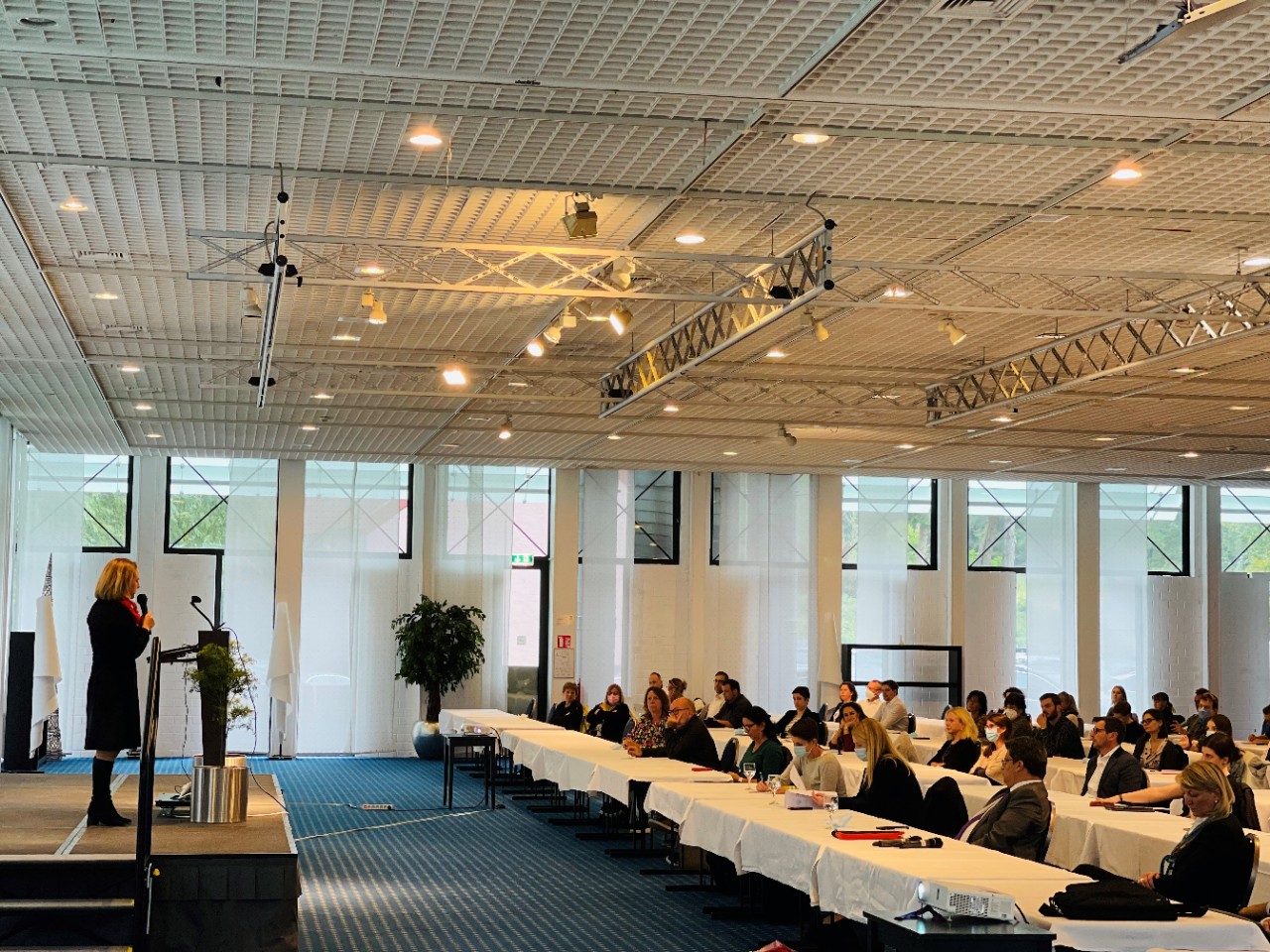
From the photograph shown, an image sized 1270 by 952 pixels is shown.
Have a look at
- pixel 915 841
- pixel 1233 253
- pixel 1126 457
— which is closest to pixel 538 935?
pixel 915 841

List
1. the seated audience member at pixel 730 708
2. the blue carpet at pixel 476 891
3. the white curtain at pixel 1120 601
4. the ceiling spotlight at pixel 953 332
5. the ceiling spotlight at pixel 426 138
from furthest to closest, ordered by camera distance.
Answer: the white curtain at pixel 1120 601
the seated audience member at pixel 730 708
the ceiling spotlight at pixel 953 332
the blue carpet at pixel 476 891
the ceiling spotlight at pixel 426 138

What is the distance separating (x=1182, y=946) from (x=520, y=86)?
4.25m

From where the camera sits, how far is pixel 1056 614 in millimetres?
24734

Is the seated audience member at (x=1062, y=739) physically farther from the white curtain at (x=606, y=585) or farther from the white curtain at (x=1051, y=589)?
the white curtain at (x=1051, y=589)

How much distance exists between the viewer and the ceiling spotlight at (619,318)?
1151cm

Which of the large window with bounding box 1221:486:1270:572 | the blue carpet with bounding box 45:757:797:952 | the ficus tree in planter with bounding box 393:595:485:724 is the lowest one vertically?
the blue carpet with bounding box 45:757:797:952

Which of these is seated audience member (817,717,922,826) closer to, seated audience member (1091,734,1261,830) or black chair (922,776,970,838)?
black chair (922,776,970,838)

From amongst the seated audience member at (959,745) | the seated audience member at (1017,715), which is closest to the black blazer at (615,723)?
the seated audience member at (1017,715)

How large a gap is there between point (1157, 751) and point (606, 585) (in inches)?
447

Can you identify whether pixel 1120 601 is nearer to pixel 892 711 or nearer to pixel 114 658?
pixel 892 711

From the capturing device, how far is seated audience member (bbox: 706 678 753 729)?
1853cm

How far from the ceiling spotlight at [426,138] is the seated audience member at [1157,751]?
7.96 m

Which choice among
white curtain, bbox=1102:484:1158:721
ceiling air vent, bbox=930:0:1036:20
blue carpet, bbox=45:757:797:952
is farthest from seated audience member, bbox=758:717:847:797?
white curtain, bbox=1102:484:1158:721

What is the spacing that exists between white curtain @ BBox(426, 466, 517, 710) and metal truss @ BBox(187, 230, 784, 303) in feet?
39.6
